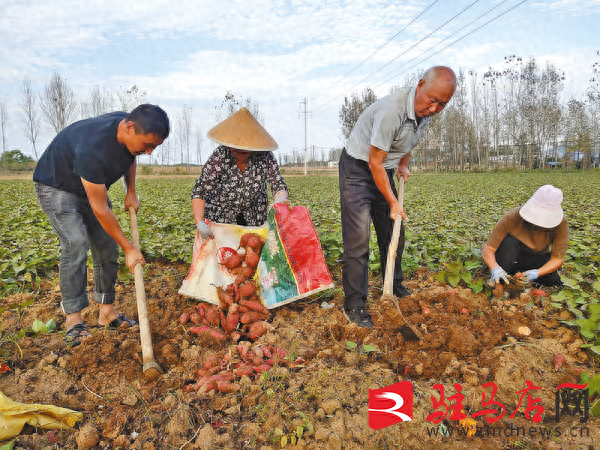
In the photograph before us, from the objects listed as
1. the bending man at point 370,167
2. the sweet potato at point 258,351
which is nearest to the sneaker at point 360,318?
the bending man at point 370,167

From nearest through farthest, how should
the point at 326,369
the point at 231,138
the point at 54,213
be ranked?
the point at 326,369 < the point at 54,213 < the point at 231,138

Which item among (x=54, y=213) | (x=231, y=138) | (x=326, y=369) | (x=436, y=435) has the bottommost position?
(x=436, y=435)

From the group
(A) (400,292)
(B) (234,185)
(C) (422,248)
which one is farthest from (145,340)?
(C) (422,248)

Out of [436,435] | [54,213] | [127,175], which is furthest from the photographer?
[127,175]

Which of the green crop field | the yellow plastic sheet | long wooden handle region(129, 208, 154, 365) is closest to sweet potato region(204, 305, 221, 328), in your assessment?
long wooden handle region(129, 208, 154, 365)

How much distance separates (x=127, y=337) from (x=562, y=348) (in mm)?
2633

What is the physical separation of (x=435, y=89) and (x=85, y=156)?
1.92 m

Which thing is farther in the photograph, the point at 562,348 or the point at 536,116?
the point at 536,116

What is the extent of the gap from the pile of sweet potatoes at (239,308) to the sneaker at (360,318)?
0.56 metres

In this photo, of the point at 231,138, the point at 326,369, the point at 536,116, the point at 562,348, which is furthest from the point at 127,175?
the point at 536,116

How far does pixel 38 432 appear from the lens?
64.3 inches

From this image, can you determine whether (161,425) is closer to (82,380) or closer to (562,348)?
(82,380)

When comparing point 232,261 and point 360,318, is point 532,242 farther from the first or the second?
point 232,261

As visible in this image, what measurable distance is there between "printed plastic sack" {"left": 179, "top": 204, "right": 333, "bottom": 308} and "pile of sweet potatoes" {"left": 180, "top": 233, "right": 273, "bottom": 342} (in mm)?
68
